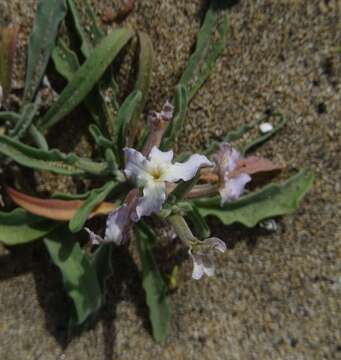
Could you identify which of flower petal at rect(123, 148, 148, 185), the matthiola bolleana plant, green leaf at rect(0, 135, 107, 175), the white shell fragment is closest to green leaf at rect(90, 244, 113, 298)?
the matthiola bolleana plant

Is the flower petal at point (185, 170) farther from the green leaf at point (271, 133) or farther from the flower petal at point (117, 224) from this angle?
the green leaf at point (271, 133)

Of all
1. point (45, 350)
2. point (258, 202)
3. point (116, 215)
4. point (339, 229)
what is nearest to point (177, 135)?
point (258, 202)

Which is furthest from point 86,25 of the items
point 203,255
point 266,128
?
point 203,255

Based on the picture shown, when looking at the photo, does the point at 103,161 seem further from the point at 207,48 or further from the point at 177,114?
the point at 207,48

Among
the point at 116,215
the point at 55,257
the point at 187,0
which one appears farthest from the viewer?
the point at 187,0

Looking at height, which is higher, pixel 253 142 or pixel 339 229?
pixel 253 142

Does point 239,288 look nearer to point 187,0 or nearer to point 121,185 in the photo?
point 121,185

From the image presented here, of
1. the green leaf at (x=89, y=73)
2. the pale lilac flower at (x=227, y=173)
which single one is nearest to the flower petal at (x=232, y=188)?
the pale lilac flower at (x=227, y=173)

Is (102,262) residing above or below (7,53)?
below
